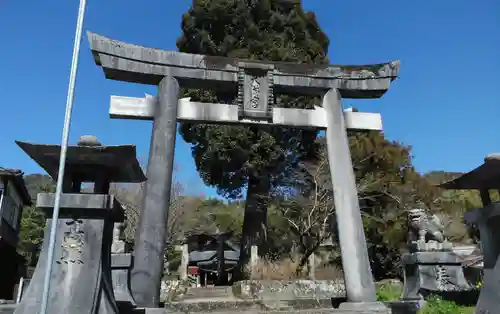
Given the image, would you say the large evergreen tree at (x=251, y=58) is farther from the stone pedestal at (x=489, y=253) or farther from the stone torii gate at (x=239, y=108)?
the stone pedestal at (x=489, y=253)

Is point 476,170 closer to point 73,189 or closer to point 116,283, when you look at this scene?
point 73,189

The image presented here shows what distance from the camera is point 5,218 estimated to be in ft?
53.2

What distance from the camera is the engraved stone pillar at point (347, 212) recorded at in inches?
302

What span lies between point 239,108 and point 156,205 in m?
2.90

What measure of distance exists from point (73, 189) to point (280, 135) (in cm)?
1139

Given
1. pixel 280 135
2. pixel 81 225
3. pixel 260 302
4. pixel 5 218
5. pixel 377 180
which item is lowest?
pixel 260 302

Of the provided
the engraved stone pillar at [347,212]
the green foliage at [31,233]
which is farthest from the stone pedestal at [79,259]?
the green foliage at [31,233]

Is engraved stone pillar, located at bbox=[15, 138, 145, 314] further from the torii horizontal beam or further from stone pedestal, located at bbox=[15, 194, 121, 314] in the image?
the torii horizontal beam

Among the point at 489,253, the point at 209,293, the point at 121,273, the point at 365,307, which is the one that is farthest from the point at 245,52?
the point at 489,253

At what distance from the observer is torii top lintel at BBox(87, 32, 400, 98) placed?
850cm

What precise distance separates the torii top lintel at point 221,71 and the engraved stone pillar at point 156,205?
1.35 feet

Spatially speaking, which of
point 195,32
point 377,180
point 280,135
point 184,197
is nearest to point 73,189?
point 280,135

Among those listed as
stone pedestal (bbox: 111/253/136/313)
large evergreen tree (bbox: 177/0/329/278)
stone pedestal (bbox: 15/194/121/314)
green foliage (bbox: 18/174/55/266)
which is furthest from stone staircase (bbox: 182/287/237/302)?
green foliage (bbox: 18/174/55/266)

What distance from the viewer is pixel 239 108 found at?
351 inches
